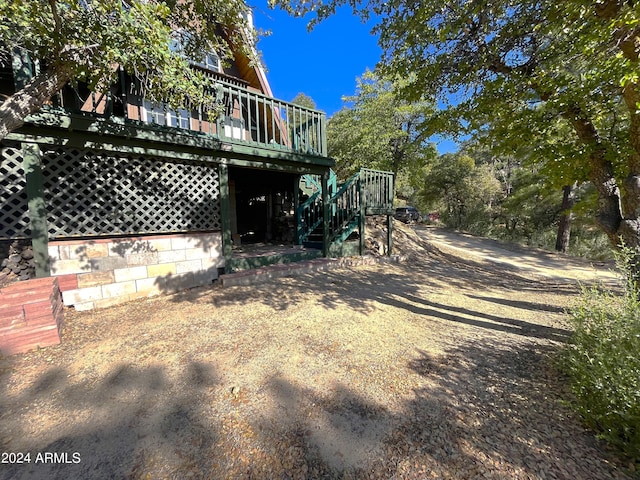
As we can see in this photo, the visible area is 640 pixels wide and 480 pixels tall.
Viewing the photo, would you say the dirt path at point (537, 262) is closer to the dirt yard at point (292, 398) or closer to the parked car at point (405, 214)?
the dirt yard at point (292, 398)

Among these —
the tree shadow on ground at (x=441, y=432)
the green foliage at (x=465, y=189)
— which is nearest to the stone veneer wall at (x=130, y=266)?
the tree shadow on ground at (x=441, y=432)

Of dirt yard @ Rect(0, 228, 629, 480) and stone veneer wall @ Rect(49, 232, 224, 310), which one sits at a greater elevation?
stone veneer wall @ Rect(49, 232, 224, 310)

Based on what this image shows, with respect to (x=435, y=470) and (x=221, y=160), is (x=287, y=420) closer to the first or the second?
(x=435, y=470)

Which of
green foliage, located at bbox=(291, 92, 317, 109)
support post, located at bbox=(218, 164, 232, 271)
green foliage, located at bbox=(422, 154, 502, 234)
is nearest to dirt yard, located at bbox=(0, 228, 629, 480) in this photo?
support post, located at bbox=(218, 164, 232, 271)

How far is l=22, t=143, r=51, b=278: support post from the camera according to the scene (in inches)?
137

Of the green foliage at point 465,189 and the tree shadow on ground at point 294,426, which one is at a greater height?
the green foliage at point 465,189

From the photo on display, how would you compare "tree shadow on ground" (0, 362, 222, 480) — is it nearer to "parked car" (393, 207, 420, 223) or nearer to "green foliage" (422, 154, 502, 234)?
"green foliage" (422, 154, 502, 234)

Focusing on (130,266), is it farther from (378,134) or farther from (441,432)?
(378,134)

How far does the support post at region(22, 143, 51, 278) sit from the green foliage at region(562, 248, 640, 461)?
5.96 meters

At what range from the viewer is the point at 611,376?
1836mm

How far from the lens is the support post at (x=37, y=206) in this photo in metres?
3.49

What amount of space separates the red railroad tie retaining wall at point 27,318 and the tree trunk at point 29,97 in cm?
160

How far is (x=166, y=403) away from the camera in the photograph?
2.10m

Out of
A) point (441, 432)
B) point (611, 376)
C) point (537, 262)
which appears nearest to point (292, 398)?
point (441, 432)
